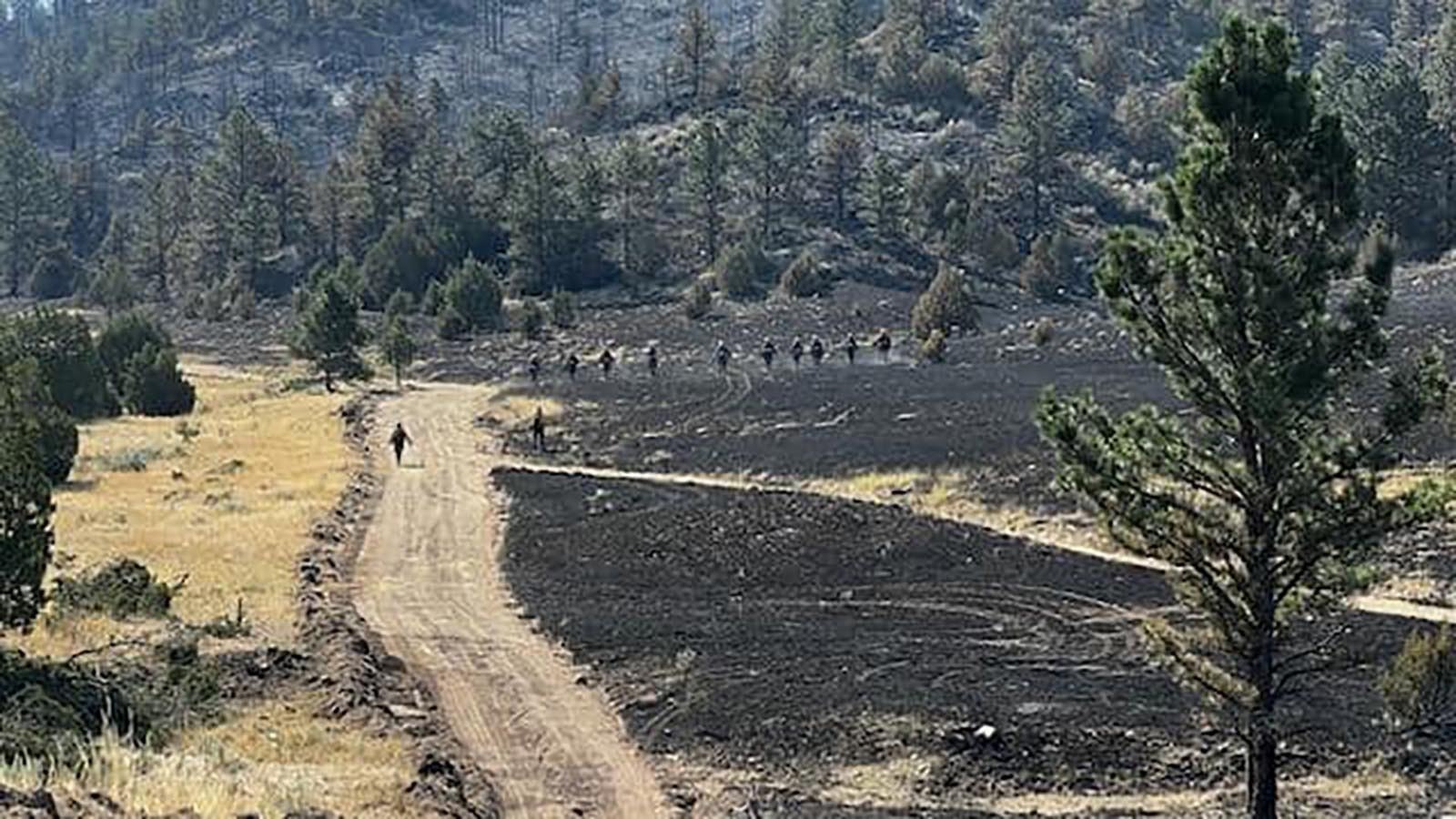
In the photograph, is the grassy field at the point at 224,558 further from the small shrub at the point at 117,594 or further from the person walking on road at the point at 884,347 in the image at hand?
the person walking on road at the point at 884,347

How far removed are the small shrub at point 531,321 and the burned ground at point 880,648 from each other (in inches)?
2036

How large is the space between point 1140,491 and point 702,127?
98270 millimetres

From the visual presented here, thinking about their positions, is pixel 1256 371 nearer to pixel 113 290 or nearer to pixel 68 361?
pixel 68 361

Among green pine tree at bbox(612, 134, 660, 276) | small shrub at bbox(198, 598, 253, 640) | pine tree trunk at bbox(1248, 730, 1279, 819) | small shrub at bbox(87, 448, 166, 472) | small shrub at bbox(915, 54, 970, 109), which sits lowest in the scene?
small shrub at bbox(87, 448, 166, 472)

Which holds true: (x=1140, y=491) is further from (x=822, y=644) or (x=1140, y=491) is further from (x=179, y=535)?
(x=179, y=535)

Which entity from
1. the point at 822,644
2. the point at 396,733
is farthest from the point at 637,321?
the point at 396,733

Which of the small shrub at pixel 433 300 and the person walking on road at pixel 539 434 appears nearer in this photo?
the person walking on road at pixel 539 434

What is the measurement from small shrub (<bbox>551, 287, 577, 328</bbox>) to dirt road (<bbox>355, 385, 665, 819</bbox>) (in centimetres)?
4657

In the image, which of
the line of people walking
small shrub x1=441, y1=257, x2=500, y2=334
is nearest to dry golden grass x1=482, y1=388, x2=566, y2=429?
the line of people walking

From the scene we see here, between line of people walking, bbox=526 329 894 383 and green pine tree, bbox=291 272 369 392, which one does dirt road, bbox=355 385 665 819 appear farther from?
green pine tree, bbox=291 272 369 392

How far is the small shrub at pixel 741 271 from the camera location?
331ft

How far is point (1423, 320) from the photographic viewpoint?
5909cm

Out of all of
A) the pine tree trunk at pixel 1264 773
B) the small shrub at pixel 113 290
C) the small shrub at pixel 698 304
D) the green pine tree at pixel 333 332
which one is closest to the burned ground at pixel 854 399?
the small shrub at pixel 698 304

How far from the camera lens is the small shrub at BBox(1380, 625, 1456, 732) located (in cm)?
→ 2236
